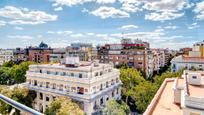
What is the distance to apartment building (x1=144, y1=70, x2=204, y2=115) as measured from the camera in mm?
5805

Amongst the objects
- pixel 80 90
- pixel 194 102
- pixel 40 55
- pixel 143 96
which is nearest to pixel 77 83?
pixel 80 90

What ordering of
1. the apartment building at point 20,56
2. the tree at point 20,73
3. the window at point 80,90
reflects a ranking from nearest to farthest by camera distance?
the window at point 80,90, the tree at point 20,73, the apartment building at point 20,56

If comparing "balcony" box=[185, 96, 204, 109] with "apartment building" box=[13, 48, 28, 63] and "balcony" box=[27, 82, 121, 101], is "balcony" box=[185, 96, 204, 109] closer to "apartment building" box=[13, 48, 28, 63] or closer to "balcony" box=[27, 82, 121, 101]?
"balcony" box=[27, 82, 121, 101]

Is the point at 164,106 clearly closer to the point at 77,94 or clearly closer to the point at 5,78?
the point at 77,94

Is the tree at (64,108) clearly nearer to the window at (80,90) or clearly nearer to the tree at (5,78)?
the window at (80,90)

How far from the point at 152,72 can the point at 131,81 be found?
39.0ft

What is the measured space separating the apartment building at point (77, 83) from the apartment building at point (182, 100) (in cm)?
514

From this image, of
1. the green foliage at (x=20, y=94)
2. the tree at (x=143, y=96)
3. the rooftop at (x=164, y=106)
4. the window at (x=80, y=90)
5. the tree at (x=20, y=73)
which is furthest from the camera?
the tree at (x=20, y=73)

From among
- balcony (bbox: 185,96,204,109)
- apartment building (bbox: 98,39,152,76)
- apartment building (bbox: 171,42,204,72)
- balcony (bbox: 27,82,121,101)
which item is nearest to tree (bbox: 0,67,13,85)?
balcony (bbox: 27,82,121,101)

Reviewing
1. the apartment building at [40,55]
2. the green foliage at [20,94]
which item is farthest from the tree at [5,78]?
the apartment building at [40,55]

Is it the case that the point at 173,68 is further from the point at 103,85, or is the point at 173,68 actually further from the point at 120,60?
the point at 103,85

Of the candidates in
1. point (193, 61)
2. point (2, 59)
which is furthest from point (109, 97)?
point (2, 59)

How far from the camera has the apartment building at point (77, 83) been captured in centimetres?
1367

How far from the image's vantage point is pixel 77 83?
1395 cm
